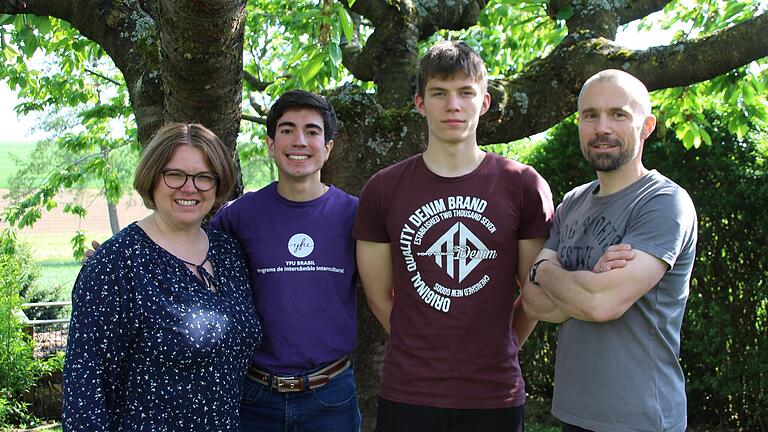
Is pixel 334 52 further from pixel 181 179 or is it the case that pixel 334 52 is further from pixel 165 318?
pixel 165 318

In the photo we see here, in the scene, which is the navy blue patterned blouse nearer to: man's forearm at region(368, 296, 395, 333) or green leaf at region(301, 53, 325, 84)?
man's forearm at region(368, 296, 395, 333)

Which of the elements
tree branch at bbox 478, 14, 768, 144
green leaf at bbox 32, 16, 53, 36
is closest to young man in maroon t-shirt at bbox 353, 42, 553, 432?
tree branch at bbox 478, 14, 768, 144

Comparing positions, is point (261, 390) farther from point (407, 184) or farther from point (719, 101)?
point (719, 101)

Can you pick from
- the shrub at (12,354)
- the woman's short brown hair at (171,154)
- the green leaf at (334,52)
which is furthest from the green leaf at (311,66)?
the shrub at (12,354)

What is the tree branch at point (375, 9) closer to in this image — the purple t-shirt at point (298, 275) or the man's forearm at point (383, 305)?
the purple t-shirt at point (298, 275)

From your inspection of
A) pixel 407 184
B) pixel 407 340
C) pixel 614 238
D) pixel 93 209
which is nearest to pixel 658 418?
pixel 614 238

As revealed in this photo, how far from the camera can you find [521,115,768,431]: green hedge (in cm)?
626

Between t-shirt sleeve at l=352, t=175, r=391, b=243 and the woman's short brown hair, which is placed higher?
the woman's short brown hair

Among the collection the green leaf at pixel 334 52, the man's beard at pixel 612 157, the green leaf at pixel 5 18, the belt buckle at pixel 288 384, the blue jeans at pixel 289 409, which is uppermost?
the green leaf at pixel 5 18

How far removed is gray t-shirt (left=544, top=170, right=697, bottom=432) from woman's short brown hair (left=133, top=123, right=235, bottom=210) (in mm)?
1333

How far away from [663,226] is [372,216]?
1073mm

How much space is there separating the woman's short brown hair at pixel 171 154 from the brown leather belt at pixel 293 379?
0.69 meters

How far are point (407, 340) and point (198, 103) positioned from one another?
1.36 m

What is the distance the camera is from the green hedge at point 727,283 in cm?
626
